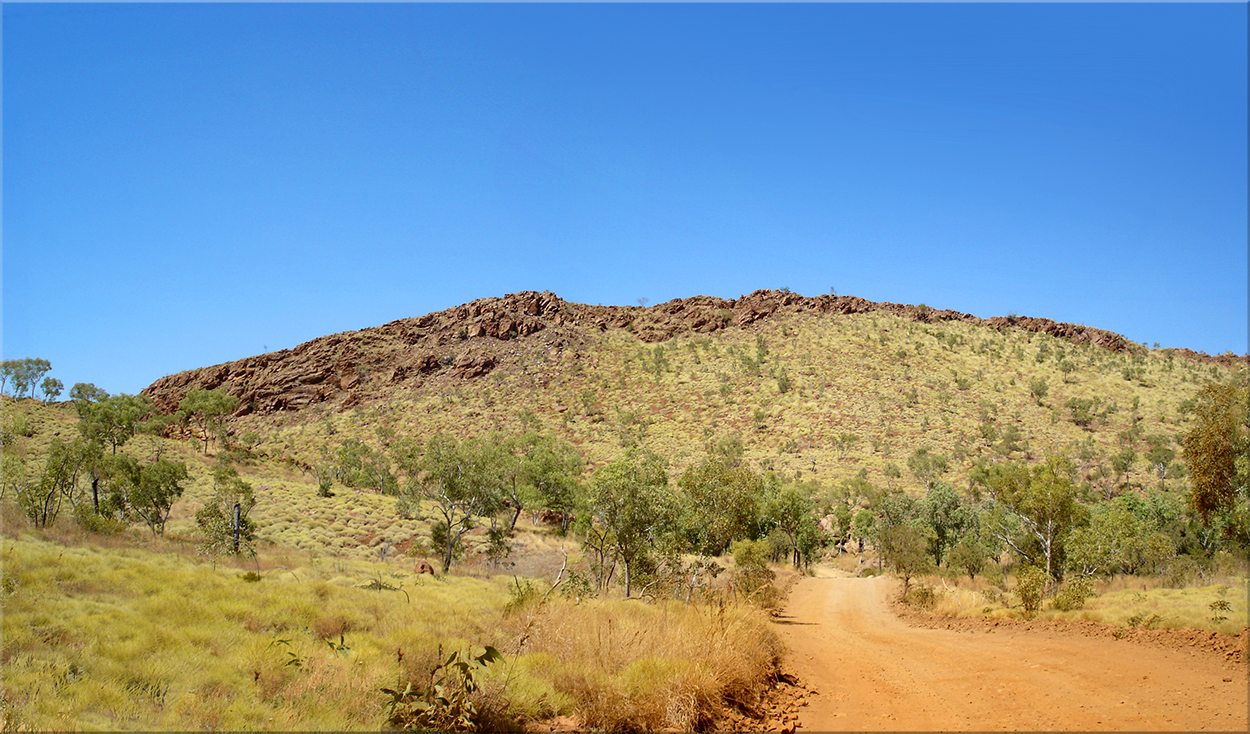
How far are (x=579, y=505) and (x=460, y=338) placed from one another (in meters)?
62.0

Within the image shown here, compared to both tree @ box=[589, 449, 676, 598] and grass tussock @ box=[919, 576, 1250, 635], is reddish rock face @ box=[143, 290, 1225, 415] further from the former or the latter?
grass tussock @ box=[919, 576, 1250, 635]

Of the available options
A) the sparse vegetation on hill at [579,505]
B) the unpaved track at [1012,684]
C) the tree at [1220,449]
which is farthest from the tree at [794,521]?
the unpaved track at [1012,684]

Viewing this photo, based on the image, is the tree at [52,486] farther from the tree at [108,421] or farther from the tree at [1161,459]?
the tree at [1161,459]

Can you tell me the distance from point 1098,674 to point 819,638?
6.30 meters

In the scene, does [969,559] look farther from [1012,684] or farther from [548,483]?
[548,483]

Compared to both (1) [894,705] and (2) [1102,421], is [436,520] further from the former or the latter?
(2) [1102,421]

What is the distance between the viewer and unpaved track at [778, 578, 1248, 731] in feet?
26.0

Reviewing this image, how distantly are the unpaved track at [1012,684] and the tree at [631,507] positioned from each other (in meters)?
5.13

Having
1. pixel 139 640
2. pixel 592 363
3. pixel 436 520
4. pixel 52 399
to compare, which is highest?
pixel 592 363

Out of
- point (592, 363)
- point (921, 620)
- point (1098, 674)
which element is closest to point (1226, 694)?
point (1098, 674)

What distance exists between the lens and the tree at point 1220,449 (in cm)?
1880

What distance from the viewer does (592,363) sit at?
86.6 metres

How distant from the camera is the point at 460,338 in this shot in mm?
96062

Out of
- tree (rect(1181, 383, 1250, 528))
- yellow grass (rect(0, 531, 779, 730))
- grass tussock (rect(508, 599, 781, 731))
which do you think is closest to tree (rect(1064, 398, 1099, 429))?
tree (rect(1181, 383, 1250, 528))
